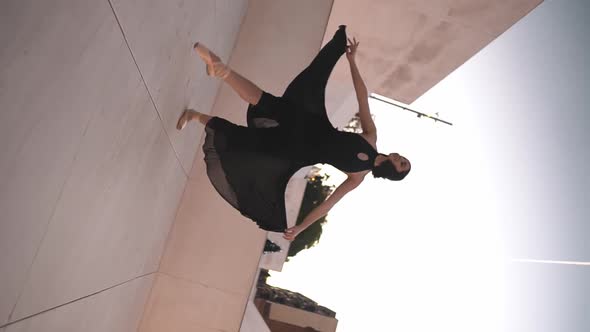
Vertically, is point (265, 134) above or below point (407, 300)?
above

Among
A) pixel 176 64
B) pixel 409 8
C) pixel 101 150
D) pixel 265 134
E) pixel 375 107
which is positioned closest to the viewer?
pixel 101 150

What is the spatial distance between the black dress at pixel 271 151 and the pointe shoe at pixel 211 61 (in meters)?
0.29

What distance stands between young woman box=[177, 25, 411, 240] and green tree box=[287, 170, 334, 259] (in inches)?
167

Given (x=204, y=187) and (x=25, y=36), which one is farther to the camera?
(x=204, y=187)

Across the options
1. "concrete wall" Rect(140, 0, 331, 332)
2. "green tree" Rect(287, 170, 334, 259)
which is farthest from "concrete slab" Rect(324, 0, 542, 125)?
"concrete wall" Rect(140, 0, 331, 332)

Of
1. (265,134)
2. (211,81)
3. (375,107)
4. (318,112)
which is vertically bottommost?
(265,134)

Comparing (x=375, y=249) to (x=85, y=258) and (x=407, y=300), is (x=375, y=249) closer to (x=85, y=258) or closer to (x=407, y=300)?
(x=407, y=300)

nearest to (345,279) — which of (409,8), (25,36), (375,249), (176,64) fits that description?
(375,249)

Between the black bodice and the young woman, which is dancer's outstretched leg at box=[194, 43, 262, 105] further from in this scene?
the black bodice

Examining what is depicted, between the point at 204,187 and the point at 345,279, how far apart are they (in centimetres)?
561

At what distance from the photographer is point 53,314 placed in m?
1.33

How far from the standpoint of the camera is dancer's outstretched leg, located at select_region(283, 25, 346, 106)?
267 centimetres

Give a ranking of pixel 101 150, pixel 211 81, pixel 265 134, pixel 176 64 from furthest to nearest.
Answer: pixel 211 81, pixel 265 134, pixel 176 64, pixel 101 150

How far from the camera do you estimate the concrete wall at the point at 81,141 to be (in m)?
0.86
